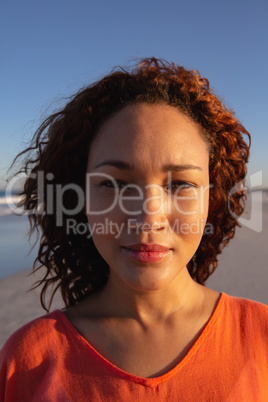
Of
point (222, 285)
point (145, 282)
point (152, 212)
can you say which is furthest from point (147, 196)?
point (222, 285)

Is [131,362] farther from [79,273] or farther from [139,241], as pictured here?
[79,273]

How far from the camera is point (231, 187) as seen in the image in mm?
1948

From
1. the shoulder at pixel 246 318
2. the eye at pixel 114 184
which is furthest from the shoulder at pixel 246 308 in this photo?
the eye at pixel 114 184

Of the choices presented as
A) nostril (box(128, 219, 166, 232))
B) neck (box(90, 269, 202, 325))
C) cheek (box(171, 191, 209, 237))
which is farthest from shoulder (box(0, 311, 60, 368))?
cheek (box(171, 191, 209, 237))

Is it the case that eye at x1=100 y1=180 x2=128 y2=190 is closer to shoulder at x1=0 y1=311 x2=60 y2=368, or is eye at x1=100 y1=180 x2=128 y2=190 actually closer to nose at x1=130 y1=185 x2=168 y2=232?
nose at x1=130 y1=185 x2=168 y2=232

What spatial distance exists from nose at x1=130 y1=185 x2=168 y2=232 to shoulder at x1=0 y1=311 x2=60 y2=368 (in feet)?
1.73

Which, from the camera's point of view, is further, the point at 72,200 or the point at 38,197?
the point at 38,197

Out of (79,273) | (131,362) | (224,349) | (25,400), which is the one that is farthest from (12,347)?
(224,349)

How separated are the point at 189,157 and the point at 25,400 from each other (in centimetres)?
105

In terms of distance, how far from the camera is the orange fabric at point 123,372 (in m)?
1.32

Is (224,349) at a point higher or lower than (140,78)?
lower

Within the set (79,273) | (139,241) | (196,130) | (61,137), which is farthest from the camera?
(79,273)

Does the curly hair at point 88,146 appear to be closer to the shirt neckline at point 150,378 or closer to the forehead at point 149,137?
the forehead at point 149,137

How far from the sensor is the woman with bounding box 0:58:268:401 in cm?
136
